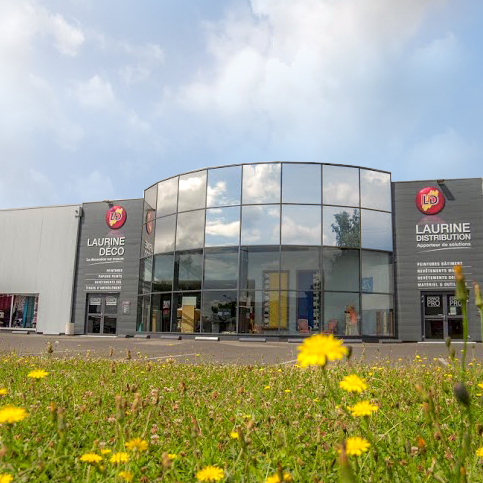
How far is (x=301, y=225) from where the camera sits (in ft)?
67.9

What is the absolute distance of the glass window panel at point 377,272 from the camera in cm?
2064

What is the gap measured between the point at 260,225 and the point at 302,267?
2572 mm

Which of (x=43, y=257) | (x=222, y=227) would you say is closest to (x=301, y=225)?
(x=222, y=227)

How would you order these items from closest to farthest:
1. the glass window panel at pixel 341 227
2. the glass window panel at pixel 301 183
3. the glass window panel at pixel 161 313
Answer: the glass window panel at pixel 341 227 → the glass window panel at pixel 301 183 → the glass window panel at pixel 161 313

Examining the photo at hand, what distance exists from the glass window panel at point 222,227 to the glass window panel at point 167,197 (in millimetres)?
2427

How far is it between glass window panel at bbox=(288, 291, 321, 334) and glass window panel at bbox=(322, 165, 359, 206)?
430 centimetres

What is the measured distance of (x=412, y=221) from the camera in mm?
21469

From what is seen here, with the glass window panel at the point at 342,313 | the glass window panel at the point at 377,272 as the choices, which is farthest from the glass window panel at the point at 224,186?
the glass window panel at the point at 377,272

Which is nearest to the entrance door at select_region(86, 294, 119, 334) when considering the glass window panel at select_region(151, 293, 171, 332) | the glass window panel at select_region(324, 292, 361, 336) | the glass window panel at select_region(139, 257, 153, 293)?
the glass window panel at select_region(139, 257, 153, 293)

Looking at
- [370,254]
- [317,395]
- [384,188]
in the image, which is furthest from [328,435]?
[384,188]

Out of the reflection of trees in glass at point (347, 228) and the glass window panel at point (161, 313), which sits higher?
the reflection of trees in glass at point (347, 228)

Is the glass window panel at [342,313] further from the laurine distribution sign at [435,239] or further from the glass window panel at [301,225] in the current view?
the laurine distribution sign at [435,239]

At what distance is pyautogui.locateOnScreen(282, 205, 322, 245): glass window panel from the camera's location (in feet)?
67.4

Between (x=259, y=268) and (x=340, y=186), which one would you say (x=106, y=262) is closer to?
(x=259, y=268)
